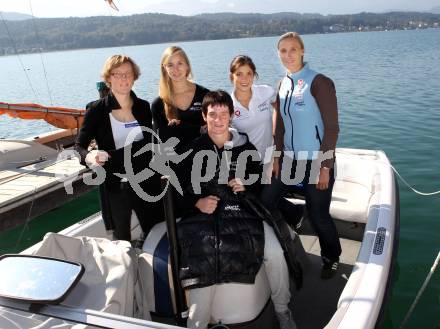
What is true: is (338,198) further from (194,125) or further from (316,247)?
(194,125)

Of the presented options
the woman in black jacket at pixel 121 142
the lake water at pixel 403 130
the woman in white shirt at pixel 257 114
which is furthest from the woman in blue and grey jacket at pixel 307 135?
the lake water at pixel 403 130

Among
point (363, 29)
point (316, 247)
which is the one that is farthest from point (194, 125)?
point (363, 29)

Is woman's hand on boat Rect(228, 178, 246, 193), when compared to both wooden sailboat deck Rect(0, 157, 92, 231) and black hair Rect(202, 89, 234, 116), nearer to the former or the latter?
black hair Rect(202, 89, 234, 116)

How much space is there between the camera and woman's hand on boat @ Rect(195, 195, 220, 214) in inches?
106

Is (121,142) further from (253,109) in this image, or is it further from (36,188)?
(36,188)

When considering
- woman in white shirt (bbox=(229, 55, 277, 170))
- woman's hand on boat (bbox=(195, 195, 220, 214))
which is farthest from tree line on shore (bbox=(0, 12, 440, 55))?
woman's hand on boat (bbox=(195, 195, 220, 214))

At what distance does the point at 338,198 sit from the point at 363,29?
157 meters

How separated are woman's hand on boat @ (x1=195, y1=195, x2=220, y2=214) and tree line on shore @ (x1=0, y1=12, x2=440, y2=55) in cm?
2657

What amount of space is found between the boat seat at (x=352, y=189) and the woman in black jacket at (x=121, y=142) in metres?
1.97

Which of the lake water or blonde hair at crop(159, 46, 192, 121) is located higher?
blonde hair at crop(159, 46, 192, 121)

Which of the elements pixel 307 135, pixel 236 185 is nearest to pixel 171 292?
pixel 236 185

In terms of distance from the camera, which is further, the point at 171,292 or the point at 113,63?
the point at 113,63

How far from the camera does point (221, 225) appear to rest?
8.67ft

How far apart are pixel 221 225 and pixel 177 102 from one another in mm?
1336
